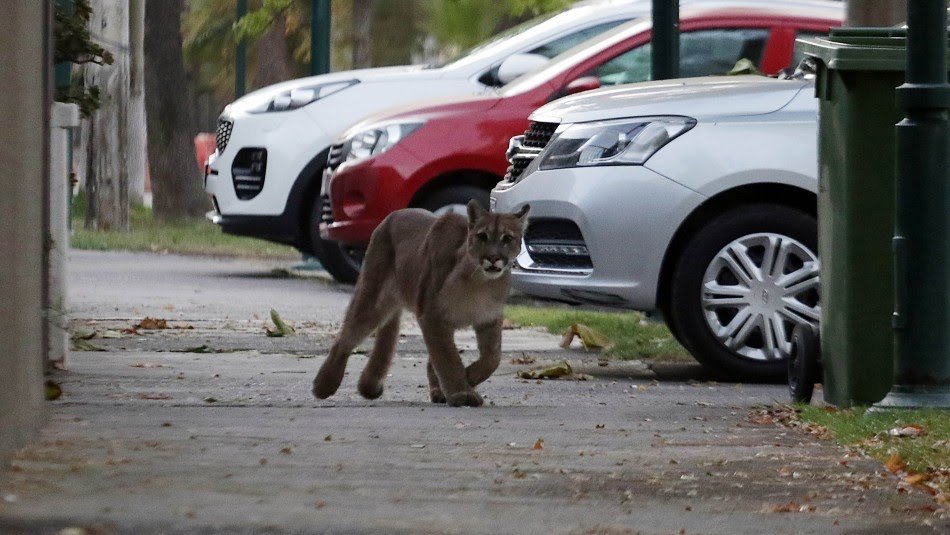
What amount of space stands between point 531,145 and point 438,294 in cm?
232

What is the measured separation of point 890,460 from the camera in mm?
6320

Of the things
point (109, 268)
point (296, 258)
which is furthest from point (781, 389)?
point (296, 258)

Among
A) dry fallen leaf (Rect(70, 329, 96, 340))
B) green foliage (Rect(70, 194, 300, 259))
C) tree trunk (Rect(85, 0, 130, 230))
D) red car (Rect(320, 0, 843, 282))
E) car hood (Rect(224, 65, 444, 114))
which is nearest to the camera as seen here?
dry fallen leaf (Rect(70, 329, 96, 340))

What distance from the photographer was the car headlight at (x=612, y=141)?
946 cm

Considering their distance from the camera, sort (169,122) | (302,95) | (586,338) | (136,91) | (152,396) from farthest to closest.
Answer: (169,122), (136,91), (302,95), (586,338), (152,396)

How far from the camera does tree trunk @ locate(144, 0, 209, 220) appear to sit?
29031 mm

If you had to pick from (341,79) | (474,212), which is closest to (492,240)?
(474,212)

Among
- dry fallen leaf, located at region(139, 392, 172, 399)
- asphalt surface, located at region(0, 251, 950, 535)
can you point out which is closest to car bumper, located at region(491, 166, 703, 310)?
asphalt surface, located at region(0, 251, 950, 535)

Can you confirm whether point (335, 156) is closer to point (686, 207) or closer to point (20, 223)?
point (686, 207)

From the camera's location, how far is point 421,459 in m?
6.34

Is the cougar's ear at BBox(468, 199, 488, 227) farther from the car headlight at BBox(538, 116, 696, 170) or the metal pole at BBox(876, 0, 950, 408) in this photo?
the metal pole at BBox(876, 0, 950, 408)

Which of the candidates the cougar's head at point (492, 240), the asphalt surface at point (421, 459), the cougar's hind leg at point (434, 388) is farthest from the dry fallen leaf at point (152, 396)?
the cougar's head at point (492, 240)

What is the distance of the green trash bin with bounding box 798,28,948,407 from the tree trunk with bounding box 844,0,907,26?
206 inches

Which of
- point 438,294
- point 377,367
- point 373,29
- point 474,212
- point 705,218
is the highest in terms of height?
point 373,29
